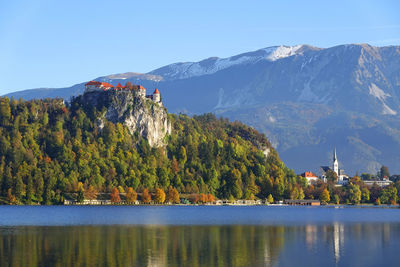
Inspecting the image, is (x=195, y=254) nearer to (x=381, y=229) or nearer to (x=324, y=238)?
(x=324, y=238)

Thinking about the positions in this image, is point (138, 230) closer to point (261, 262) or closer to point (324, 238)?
point (324, 238)

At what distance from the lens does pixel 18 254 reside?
3661 inches

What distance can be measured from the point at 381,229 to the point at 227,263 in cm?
6881

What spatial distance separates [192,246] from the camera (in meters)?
105

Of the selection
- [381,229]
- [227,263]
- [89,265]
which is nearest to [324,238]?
[381,229]

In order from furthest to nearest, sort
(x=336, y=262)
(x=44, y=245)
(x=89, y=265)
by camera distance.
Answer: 1. (x=44, y=245)
2. (x=336, y=262)
3. (x=89, y=265)

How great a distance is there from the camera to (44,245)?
4065 inches

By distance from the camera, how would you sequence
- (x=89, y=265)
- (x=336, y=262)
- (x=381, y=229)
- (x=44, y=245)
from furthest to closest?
1. (x=381, y=229)
2. (x=44, y=245)
3. (x=336, y=262)
4. (x=89, y=265)

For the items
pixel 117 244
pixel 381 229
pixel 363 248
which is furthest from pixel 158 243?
pixel 381 229

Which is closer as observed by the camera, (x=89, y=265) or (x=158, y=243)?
(x=89, y=265)

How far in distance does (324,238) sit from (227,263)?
39.3 metres

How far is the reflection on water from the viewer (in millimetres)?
89688

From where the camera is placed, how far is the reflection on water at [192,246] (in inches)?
3531

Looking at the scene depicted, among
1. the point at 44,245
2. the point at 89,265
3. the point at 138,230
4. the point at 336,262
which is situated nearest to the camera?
the point at 89,265
